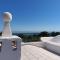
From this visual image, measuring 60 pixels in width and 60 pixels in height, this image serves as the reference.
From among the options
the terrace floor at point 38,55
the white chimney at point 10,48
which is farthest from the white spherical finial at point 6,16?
the terrace floor at point 38,55

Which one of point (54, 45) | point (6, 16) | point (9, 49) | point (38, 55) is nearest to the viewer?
point (9, 49)

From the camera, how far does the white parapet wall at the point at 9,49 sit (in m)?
5.12

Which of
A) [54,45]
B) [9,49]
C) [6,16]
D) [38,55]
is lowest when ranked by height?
[38,55]

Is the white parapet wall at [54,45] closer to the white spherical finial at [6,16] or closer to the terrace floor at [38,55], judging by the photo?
the terrace floor at [38,55]

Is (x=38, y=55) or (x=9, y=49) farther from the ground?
(x=9, y=49)

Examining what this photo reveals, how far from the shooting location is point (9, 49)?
204 inches

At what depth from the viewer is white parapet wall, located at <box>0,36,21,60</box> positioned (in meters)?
5.12

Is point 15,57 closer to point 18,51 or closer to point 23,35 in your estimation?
point 18,51

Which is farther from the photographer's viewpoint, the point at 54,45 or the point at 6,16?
the point at 54,45

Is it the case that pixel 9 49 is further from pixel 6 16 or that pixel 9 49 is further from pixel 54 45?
pixel 54 45

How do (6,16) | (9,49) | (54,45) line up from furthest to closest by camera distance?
(54,45)
(6,16)
(9,49)

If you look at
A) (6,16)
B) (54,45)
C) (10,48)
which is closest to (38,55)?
(54,45)

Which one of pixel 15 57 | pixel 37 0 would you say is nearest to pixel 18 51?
pixel 15 57

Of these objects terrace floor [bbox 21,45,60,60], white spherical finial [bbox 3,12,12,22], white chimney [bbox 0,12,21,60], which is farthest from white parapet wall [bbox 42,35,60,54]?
white spherical finial [bbox 3,12,12,22]
